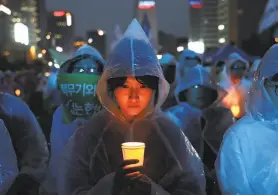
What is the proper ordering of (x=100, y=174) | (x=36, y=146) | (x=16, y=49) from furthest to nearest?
(x=16, y=49) < (x=36, y=146) < (x=100, y=174)

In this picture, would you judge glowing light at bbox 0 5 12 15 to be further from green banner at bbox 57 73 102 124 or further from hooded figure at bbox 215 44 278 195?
hooded figure at bbox 215 44 278 195

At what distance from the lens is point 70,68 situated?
4.69 metres

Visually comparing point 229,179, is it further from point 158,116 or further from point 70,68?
point 70,68

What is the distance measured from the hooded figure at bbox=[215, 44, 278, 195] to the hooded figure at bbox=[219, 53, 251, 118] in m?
4.14

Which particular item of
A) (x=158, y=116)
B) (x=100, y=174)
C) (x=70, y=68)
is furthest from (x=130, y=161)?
(x=70, y=68)

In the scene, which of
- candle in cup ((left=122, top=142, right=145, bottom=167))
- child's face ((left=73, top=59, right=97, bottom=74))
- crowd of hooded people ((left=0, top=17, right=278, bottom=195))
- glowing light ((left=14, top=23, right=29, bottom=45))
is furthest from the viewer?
glowing light ((left=14, top=23, right=29, bottom=45))

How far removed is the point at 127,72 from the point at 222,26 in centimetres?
8516

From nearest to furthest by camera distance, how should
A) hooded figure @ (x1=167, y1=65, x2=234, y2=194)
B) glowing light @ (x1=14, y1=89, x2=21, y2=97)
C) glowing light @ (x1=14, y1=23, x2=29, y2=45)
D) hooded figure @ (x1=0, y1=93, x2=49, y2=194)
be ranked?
hooded figure @ (x1=0, y1=93, x2=49, y2=194) → hooded figure @ (x1=167, y1=65, x2=234, y2=194) → glowing light @ (x1=14, y1=89, x2=21, y2=97) → glowing light @ (x1=14, y1=23, x2=29, y2=45)

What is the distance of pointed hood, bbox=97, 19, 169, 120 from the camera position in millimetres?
2898

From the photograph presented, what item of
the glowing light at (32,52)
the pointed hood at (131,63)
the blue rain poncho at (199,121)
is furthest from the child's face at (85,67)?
the glowing light at (32,52)

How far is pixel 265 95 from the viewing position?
3.07 meters

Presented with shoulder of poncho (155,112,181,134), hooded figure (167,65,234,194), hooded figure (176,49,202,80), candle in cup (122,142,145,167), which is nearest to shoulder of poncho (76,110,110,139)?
shoulder of poncho (155,112,181,134)

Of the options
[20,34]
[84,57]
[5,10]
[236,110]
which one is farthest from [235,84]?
[20,34]

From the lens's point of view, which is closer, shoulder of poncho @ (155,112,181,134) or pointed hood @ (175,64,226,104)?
shoulder of poncho @ (155,112,181,134)
